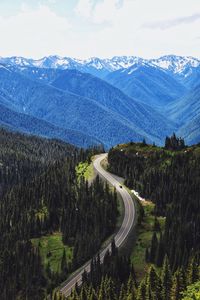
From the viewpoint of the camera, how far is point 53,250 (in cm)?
18262

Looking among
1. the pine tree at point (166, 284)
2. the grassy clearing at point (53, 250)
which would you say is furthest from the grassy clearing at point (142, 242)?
the pine tree at point (166, 284)

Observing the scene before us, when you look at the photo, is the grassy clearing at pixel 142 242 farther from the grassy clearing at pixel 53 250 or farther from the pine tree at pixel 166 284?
the pine tree at pixel 166 284

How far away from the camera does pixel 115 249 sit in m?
148

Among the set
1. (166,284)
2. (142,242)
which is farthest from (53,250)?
(166,284)

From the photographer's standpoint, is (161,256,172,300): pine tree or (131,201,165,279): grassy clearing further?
(131,201,165,279): grassy clearing

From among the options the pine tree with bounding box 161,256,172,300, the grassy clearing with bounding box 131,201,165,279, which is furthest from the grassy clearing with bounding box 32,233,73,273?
the pine tree with bounding box 161,256,172,300

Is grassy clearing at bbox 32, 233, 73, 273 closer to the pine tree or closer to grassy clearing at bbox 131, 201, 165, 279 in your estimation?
grassy clearing at bbox 131, 201, 165, 279

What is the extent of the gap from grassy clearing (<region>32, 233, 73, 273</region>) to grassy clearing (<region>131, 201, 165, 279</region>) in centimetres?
2401

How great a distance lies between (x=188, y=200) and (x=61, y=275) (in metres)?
64.6

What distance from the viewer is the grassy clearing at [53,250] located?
561 feet

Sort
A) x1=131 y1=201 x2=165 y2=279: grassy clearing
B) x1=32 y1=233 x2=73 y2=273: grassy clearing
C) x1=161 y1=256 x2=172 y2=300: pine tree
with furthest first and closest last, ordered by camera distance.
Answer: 1. x1=32 y1=233 x2=73 y2=273: grassy clearing
2. x1=131 y1=201 x2=165 y2=279: grassy clearing
3. x1=161 y1=256 x2=172 y2=300: pine tree

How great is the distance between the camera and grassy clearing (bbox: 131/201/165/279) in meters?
145

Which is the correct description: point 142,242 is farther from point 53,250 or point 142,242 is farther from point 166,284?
point 166,284

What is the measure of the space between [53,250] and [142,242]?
3556 centimetres
